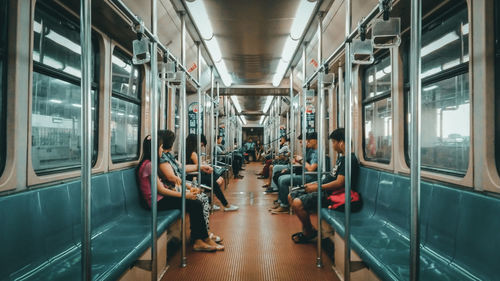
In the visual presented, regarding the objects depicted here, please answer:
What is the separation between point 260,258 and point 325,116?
3.66m

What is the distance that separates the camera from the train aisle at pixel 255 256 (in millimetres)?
2615

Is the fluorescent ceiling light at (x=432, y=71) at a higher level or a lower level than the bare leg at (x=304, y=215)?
higher

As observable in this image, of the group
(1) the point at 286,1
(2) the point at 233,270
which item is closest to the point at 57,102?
(2) the point at 233,270

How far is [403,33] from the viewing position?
2912 mm

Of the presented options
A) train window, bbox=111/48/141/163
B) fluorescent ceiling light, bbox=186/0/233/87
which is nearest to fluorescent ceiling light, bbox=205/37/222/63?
fluorescent ceiling light, bbox=186/0/233/87

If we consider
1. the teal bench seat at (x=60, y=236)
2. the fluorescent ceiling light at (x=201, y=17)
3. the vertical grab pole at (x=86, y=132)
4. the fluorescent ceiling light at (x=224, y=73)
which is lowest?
the teal bench seat at (x=60, y=236)

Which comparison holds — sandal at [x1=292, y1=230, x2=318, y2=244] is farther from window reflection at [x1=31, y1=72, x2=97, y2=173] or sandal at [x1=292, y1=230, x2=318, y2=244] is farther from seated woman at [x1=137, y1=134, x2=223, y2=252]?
window reflection at [x1=31, y1=72, x2=97, y2=173]

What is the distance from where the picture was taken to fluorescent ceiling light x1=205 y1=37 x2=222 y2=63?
178 inches

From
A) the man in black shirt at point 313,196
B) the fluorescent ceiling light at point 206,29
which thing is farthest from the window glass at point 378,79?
the fluorescent ceiling light at point 206,29

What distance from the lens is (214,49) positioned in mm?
4922

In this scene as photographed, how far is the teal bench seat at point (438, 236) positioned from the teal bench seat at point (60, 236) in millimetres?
1699

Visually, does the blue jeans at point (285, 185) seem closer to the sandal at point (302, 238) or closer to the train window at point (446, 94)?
the sandal at point (302, 238)

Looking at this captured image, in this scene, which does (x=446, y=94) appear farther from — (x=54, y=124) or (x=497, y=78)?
(x=54, y=124)

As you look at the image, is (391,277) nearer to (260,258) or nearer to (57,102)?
(260,258)
